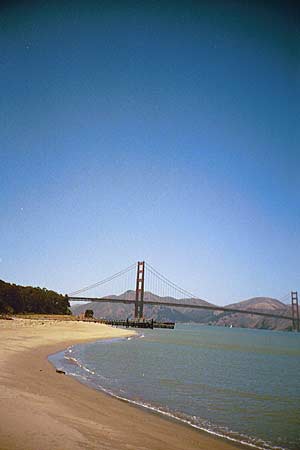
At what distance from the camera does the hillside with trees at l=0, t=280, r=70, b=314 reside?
69.3 m

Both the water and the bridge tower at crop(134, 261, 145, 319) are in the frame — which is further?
the bridge tower at crop(134, 261, 145, 319)

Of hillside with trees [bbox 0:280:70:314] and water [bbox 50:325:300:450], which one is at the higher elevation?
hillside with trees [bbox 0:280:70:314]

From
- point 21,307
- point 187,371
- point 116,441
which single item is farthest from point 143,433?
point 21,307

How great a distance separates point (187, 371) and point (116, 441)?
13.0m

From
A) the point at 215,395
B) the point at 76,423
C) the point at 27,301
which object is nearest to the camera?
the point at 76,423

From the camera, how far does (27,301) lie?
260 feet

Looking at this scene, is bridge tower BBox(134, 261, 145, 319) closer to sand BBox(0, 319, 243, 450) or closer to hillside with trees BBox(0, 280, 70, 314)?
hillside with trees BBox(0, 280, 70, 314)

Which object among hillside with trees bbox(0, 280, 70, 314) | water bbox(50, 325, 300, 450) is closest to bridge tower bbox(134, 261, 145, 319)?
hillside with trees bbox(0, 280, 70, 314)

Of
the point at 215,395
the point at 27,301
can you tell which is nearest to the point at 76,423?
the point at 215,395

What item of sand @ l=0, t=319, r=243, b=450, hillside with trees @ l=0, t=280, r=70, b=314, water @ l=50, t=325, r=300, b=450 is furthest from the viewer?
hillside with trees @ l=0, t=280, r=70, b=314

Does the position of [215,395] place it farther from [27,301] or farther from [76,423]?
[27,301]

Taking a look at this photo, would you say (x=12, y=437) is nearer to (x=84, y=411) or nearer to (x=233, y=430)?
(x=84, y=411)

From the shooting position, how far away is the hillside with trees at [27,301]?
69.3m

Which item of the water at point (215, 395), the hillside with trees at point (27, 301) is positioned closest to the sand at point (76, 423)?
the water at point (215, 395)
